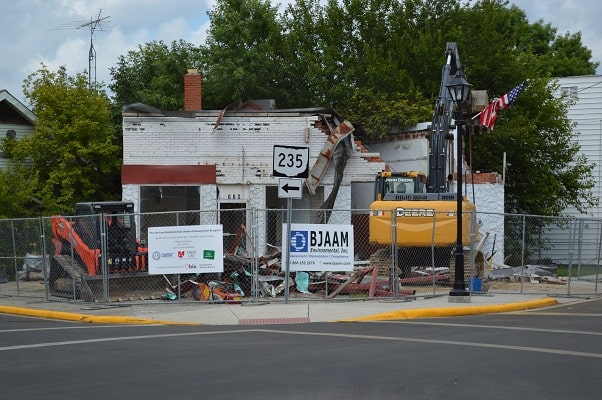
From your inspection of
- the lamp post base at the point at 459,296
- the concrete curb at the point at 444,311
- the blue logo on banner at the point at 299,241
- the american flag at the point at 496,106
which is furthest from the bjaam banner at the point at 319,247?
the american flag at the point at 496,106

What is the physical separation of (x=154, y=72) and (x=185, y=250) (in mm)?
26583

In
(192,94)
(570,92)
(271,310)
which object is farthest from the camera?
(570,92)

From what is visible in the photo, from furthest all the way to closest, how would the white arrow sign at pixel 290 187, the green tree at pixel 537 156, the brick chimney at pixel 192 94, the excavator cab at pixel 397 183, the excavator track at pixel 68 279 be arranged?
the green tree at pixel 537 156 < the brick chimney at pixel 192 94 < the excavator cab at pixel 397 183 < the excavator track at pixel 68 279 < the white arrow sign at pixel 290 187

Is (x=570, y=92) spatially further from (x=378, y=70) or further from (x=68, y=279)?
(x=68, y=279)

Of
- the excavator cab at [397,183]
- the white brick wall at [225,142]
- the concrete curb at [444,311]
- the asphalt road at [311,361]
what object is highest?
the white brick wall at [225,142]

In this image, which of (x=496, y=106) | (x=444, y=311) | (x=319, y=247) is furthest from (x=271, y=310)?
(x=496, y=106)

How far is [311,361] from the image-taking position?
445 inches

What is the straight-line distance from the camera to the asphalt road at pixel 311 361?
9422mm

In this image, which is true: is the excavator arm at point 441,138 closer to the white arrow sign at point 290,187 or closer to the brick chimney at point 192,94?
the white arrow sign at point 290,187

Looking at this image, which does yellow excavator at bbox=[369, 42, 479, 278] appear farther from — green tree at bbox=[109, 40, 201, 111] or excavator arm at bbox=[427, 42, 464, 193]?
green tree at bbox=[109, 40, 201, 111]

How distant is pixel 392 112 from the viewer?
110 ft

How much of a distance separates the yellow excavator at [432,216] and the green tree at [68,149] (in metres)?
12.9

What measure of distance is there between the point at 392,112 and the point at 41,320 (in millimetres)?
18611

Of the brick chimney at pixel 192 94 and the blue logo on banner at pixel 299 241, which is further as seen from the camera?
the brick chimney at pixel 192 94
